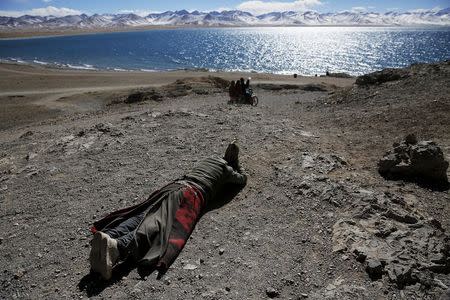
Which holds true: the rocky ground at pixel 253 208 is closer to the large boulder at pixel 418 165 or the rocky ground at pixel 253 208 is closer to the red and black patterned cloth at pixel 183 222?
the red and black patterned cloth at pixel 183 222

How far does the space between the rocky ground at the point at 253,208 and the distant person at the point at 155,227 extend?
25 cm

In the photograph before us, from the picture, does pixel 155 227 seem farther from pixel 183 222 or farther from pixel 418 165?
pixel 418 165

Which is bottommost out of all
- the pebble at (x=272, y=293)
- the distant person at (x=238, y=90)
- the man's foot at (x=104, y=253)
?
the pebble at (x=272, y=293)

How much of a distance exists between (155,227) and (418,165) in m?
6.53

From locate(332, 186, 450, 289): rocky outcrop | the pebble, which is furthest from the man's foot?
locate(332, 186, 450, 289): rocky outcrop

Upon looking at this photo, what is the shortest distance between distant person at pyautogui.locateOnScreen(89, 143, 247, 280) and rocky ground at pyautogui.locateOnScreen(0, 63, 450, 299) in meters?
0.25

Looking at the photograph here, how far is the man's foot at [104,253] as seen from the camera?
19.3ft

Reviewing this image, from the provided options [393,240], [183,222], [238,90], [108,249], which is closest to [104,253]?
[108,249]

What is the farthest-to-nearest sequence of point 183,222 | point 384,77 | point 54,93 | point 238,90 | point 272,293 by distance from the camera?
point 54,93 < point 384,77 < point 238,90 < point 183,222 < point 272,293

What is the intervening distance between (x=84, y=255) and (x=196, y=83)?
22.5 m

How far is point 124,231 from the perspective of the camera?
21.0 feet

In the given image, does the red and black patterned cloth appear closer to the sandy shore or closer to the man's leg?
the man's leg

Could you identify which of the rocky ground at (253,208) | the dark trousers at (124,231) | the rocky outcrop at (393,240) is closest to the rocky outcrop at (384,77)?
the rocky ground at (253,208)

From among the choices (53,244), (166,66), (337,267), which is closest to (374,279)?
(337,267)
